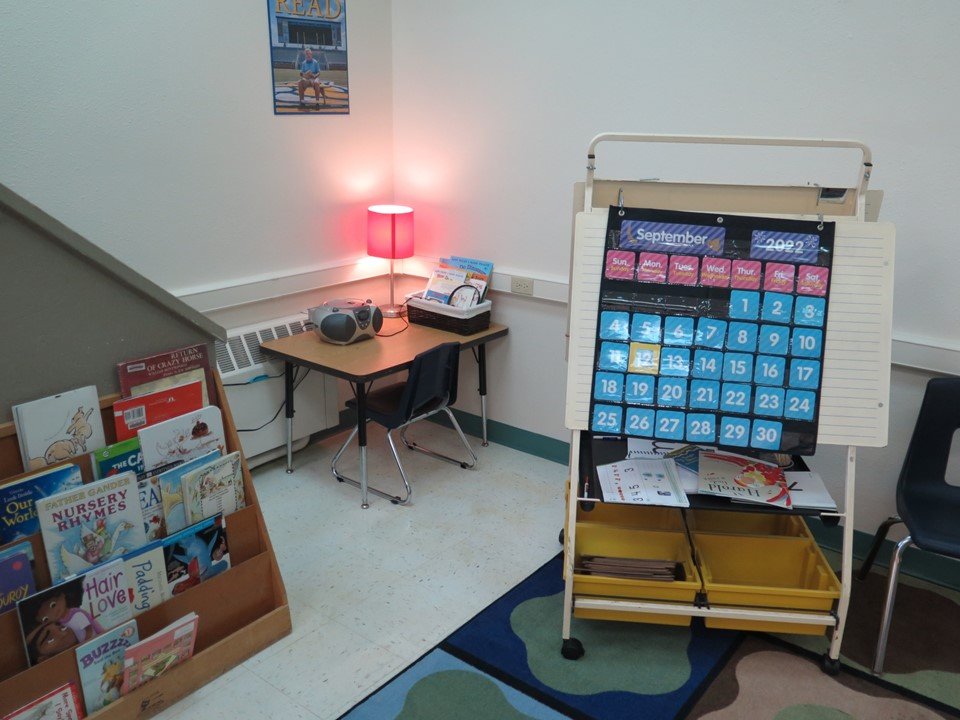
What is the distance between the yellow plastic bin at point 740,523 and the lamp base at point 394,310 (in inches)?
70.7

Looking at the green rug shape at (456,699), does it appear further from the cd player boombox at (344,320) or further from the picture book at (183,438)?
the cd player boombox at (344,320)

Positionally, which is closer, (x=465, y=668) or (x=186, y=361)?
(x=186, y=361)

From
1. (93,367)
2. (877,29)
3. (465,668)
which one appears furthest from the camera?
(877,29)

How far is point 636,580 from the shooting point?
2.39 metres

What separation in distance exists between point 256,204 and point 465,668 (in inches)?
84.9

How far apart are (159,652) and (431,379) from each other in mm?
1534

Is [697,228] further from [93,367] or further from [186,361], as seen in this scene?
[93,367]

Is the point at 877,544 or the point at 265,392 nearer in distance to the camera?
the point at 877,544

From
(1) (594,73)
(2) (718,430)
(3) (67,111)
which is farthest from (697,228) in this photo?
(3) (67,111)

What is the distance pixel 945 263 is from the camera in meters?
2.70

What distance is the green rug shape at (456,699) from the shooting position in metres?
2.22

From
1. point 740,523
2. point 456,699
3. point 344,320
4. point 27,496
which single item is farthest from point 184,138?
point 740,523

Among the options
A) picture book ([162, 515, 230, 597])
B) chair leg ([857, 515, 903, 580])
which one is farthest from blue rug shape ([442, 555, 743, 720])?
picture book ([162, 515, 230, 597])

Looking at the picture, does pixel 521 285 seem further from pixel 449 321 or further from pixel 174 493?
pixel 174 493
